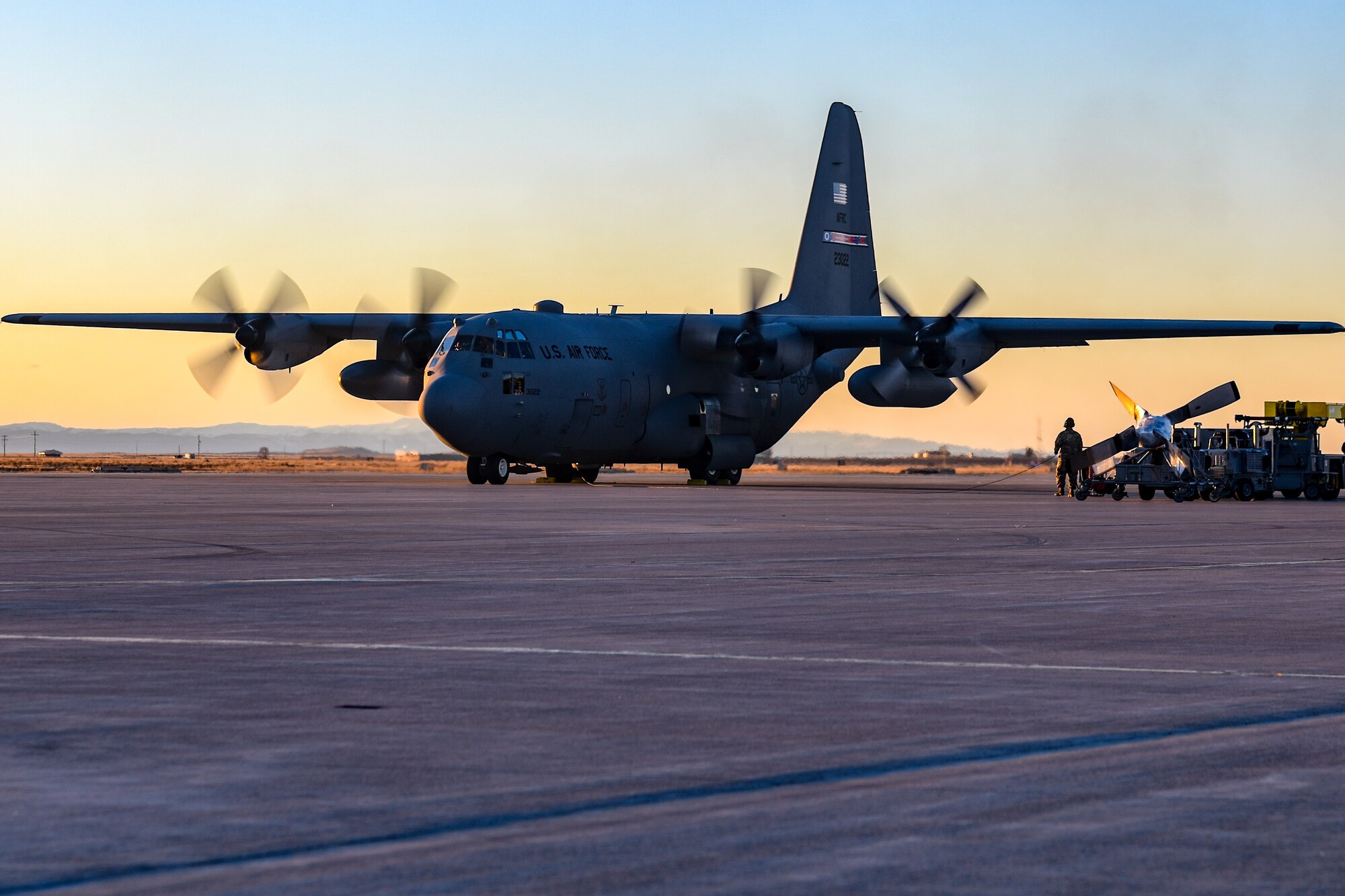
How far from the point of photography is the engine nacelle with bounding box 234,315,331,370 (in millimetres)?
49031

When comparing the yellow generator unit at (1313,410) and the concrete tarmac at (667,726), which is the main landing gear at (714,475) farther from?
the concrete tarmac at (667,726)

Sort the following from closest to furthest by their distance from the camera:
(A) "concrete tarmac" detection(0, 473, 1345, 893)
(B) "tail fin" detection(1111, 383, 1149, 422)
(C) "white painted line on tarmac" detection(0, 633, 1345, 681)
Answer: (A) "concrete tarmac" detection(0, 473, 1345, 893) < (C) "white painted line on tarmac" detection(0, 633, 1345, 681) < (B) "tail fin" detection(1111, 383, 1149, 422)

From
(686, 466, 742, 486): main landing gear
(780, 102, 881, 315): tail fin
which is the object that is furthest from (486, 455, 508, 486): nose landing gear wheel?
(780, 102, 881, 315): tail fin

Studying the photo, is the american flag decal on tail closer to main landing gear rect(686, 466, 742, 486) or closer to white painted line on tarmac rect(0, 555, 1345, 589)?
main landing gear rect(686, 466, 742, 486)

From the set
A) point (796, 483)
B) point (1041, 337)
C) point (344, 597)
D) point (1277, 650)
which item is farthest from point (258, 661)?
point (796, 483)

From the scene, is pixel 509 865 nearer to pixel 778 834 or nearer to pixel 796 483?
pixel 778 834

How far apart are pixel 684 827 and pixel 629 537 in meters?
16.8

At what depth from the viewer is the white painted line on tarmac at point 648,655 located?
30.9ft

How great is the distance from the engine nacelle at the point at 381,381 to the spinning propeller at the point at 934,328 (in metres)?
14.1

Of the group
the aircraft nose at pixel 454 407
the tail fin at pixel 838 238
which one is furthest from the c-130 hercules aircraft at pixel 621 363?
the tail fin at pixel 838 238

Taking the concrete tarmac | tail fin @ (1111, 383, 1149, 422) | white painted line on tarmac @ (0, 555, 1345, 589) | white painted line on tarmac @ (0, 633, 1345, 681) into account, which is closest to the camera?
the concrete tarmac

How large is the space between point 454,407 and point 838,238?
857 inches

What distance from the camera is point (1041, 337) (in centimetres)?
4791

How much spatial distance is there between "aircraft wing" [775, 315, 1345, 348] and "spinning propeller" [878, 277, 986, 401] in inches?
5.9
